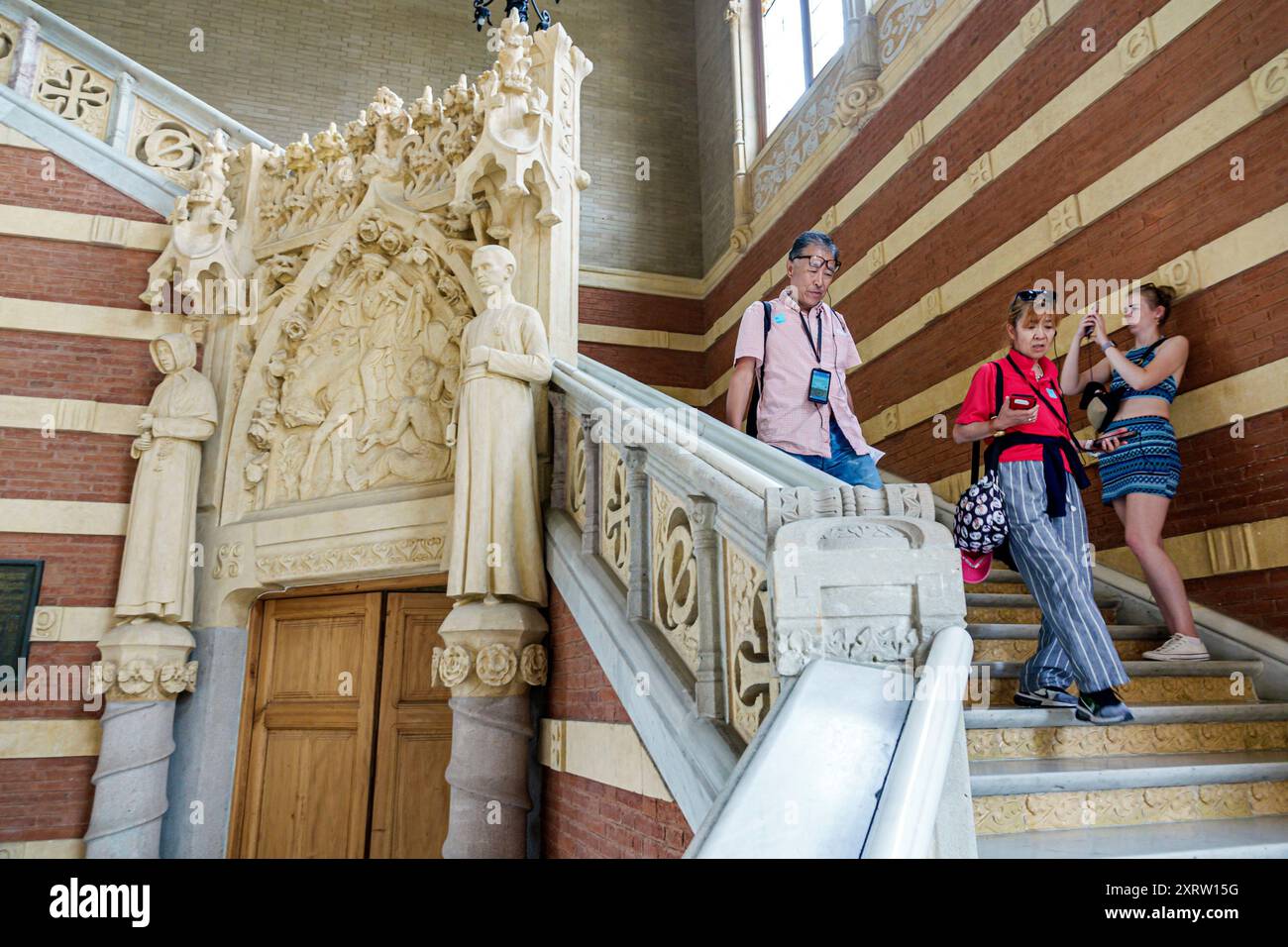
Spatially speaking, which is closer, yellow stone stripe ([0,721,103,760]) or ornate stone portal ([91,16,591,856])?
ornate stone portal ([91,16,591,856])

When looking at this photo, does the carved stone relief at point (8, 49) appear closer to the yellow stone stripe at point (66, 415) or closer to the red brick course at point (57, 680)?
the yellow stone stripe at point (66, 415)

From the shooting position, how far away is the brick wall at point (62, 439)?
19.9ft

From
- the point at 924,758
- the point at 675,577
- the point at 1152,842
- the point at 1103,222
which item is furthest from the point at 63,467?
the point at 1103,222

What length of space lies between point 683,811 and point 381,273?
16.2ft

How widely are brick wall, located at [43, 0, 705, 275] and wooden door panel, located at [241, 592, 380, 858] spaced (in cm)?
651

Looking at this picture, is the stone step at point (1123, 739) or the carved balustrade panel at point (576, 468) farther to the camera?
the carved balustrade panel at point (576, 468)

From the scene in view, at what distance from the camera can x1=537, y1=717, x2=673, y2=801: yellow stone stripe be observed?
337 centimetres

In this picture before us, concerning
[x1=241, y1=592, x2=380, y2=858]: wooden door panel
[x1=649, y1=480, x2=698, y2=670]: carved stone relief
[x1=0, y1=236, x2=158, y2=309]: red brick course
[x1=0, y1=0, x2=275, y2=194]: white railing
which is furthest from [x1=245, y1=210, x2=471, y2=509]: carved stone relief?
[x1=649, y1=480, x2=698, y2=670]: carved stone relief

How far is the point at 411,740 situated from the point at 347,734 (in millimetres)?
490

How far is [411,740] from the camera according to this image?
20.8 ft

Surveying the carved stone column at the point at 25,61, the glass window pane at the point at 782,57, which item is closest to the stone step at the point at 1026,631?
the glass window pane at the point at 782,57

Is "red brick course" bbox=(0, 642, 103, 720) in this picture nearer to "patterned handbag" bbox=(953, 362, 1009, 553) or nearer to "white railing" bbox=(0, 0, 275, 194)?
"white railing" bbox=(0, 0, 275, 194)

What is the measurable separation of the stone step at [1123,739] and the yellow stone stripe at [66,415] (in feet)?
21.6

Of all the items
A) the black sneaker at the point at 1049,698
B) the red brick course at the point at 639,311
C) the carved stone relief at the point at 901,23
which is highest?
the carved stone relief at the point at 901,23
